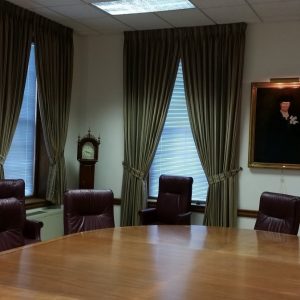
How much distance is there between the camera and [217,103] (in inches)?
210

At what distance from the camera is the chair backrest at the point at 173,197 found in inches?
205

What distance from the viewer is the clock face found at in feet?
18.5

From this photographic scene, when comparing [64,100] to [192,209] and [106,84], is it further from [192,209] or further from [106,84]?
[192,209]

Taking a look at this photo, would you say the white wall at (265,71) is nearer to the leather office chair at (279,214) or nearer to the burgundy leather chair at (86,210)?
the leather office chair at (279,214)

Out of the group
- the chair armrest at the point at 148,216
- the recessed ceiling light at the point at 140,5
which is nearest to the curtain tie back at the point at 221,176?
the chair armrest at the point at 148,216

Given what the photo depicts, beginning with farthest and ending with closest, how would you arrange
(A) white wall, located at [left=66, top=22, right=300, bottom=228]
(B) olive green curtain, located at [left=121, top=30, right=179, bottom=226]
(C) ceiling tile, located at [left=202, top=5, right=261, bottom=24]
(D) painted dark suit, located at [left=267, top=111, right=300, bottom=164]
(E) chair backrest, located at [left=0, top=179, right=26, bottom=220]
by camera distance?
(A) white wall, located at [left=66, top=22, right=300, bottom=228]
(B) olive green curtain, located at [left=121, top=30, right=179, bottom=226]
(D) painted dark suit, located at [left=267, top=111, right=300, bottom=164]
(C) ceiling tile, located at [left=202, top=5, right=261, bottom=24]
(E) chair backrest, located at [left=0, top=179, right=26, bottom=220]

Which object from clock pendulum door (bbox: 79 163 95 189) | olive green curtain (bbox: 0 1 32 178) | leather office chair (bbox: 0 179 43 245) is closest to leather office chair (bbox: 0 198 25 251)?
leather office chair (bbox: 0 179 43 245)

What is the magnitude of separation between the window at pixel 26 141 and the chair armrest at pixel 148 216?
1392 mm

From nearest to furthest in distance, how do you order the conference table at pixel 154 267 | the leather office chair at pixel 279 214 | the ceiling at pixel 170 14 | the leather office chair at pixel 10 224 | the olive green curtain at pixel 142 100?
the conference table at pixel 154 267 → the leather office chair at pixel 10 224 → the leather office chair at pixel 279 214 → the ceiling at pixel 170 14 → the olive green curtain at pixel 142 100

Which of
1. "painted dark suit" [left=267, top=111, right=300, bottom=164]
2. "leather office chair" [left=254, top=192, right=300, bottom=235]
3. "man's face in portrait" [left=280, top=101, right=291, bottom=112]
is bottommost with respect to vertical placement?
"leather office chair" [left=254, top=192, right=300, bottom=235]

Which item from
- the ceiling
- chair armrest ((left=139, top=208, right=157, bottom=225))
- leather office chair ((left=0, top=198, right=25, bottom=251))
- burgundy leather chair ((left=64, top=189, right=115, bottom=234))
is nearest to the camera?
leather office chair ((left=0, top=198, right=25, bottom=251))

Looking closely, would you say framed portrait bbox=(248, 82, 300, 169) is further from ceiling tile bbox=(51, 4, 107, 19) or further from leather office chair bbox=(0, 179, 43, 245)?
leather office chair bbox=(0, 179, 43, 245)

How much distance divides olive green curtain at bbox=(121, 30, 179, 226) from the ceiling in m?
0.22

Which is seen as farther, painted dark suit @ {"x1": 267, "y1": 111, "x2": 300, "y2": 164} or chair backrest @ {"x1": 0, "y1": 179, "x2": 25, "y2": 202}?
painted dark suit @ {"x1": 267, "y1": 111, "x2": 300, "y2": 164}
